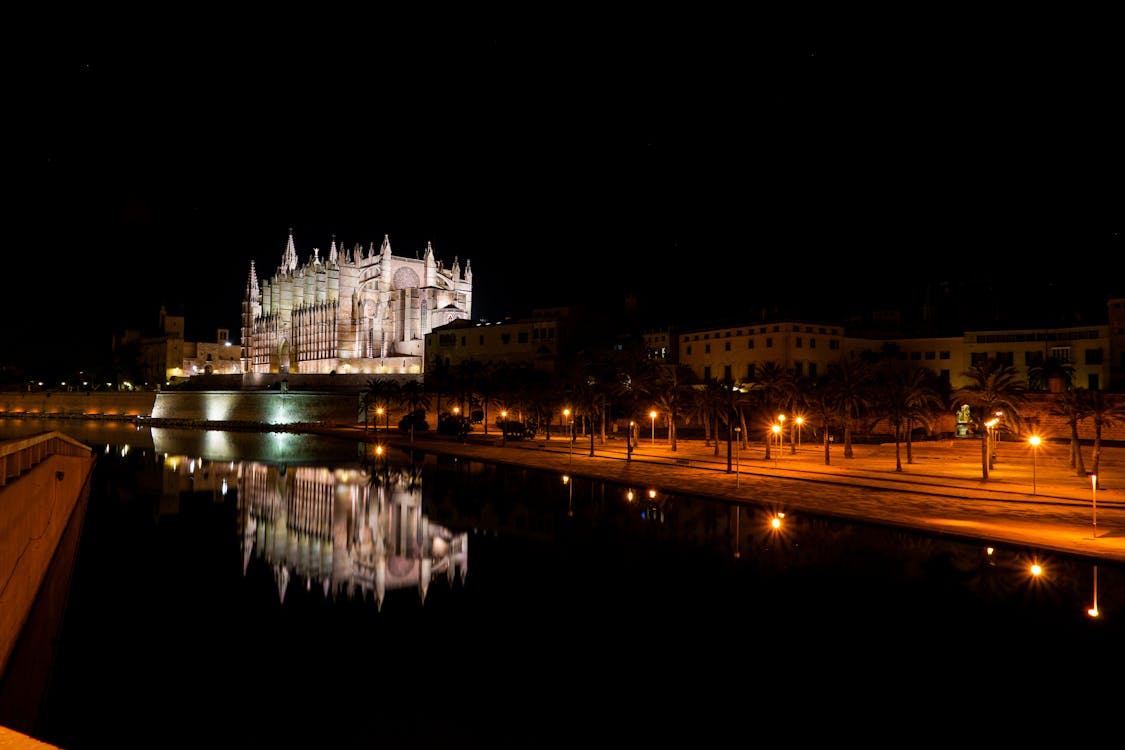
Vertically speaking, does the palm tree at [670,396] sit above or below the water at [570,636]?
above

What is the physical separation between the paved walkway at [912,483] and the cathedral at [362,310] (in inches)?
1531

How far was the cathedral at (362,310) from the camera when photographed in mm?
78562

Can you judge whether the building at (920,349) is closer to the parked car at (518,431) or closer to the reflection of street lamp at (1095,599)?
the parked car at (518,431)

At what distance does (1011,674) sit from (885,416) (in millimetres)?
30345

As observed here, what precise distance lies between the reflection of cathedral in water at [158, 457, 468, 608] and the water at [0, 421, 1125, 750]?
5.0 inches

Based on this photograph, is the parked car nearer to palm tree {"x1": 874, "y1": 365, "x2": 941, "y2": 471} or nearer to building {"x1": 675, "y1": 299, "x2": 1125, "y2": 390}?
building {"x1": 675, "y1": 299, "x2": 1125, "y2": 390}

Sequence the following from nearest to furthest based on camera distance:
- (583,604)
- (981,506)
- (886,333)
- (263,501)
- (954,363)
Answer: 1. (583,604)
2. (981,506)
3. (263,501)
4. (954,363)
5. (886,333)

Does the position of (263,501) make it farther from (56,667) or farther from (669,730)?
(669,730)

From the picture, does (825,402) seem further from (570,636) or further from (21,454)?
(21,454)

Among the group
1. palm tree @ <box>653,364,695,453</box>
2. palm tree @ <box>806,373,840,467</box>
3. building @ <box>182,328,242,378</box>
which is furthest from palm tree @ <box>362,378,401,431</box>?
building @ <box>182,328,242,378</box>

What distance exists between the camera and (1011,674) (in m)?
8.80

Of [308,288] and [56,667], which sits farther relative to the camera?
[308,288]

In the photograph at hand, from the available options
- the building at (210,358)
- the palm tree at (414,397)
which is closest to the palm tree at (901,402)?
the palm tree at (414,397)

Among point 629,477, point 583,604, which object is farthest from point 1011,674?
point 629,477
